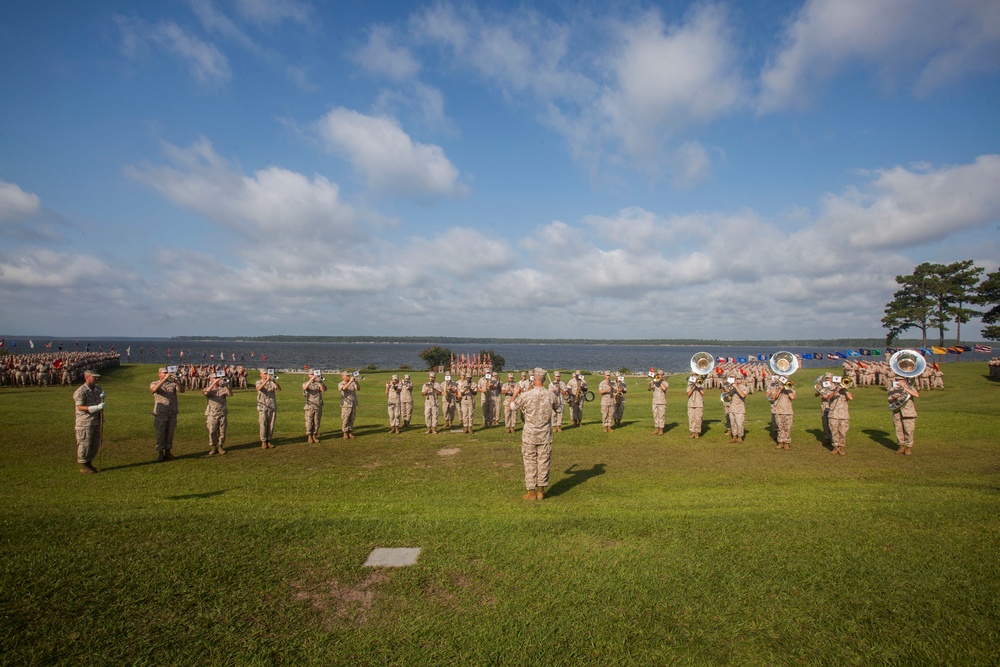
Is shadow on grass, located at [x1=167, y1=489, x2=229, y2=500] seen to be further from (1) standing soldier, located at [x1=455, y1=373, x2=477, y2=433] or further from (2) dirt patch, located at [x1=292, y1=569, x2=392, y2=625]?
(1) standing soldier, located at [x1=455, y1=373, x2=477, y2=433]

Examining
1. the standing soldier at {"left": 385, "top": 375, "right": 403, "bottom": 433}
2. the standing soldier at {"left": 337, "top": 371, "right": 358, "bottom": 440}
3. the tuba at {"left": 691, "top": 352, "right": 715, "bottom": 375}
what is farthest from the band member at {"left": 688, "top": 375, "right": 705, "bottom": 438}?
the standing soldier at {"left": 337, "top": 371, "right": 358, "bottom": 440}

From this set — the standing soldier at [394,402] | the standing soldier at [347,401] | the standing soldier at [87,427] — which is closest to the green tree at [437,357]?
the standing soldier at [394,402]

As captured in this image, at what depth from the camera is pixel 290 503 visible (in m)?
9.77

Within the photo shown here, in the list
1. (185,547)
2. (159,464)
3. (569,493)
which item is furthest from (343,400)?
(185,547)

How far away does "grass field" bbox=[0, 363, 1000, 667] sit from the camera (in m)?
4.98

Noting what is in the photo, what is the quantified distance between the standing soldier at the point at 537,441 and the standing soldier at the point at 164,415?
996cm

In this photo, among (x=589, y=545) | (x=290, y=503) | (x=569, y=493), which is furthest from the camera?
(x=569, y=493)

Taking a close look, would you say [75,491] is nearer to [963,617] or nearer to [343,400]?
[343,400]

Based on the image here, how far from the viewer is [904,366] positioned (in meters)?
19.1

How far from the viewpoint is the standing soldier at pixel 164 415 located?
45.0 ft

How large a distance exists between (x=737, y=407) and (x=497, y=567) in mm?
13018

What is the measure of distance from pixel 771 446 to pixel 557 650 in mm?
14364

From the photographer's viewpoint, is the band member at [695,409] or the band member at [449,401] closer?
the band member at [695,409]

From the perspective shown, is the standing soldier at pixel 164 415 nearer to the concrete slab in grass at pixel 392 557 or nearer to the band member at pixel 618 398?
the concrete slab in grass at pixel 392 557
